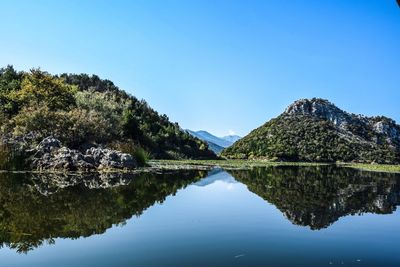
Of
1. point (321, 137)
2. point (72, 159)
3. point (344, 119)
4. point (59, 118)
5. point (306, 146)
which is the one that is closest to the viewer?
point (72, 159)

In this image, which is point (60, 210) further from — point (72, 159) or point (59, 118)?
point (59, 118)

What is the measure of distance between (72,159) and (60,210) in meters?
16.3

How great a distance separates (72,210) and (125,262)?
15.6 feet

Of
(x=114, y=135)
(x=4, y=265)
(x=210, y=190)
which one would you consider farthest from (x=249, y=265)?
(x=114, y=135)

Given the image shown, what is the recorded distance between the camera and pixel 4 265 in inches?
234

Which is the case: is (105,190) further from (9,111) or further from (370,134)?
(370,134)

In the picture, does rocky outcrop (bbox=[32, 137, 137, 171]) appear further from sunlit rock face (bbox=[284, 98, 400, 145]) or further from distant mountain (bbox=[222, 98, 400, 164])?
sunlit rock face (bbox=[284, 98, 400, 145])

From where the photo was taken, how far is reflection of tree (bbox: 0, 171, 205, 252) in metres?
7.90

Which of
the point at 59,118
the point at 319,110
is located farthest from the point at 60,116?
the point at 319,110

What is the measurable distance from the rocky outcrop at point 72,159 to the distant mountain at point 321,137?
6746cm

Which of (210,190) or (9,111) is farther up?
(9,111)

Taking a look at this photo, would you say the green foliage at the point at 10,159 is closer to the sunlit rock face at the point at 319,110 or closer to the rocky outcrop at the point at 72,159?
the rocky outcrop at the point at 72,159

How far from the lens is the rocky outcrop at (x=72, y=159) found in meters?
25.7

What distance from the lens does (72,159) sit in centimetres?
2620
